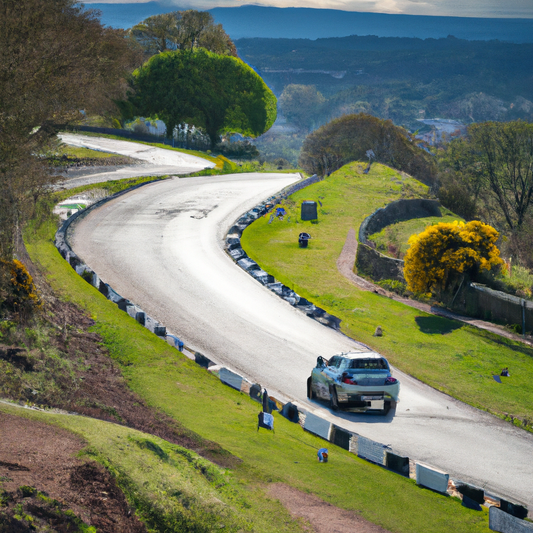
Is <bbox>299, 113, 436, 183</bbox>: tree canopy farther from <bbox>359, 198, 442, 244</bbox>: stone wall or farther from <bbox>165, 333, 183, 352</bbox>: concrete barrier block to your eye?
<bbox>165, 333, 183, 352</bbox>: concrete barrier block

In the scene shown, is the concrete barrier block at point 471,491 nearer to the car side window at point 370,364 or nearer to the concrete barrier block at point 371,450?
the concrete barrier block at point 371,450

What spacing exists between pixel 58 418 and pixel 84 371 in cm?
499

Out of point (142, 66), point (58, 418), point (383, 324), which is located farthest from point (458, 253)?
point (142, 66)

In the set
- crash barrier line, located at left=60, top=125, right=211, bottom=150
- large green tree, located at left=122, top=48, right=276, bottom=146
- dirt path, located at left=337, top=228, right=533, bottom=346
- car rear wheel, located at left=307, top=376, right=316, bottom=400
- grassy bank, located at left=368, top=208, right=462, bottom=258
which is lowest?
car rear wheel, located at left=307, top=376, right=316, bottom=400

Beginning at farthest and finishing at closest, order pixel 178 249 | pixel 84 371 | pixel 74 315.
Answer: pixel 178 249 → pixel 74 315 → pixel 84 371

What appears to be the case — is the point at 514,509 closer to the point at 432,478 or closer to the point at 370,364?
the point at 432,478

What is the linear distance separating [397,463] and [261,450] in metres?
3.31

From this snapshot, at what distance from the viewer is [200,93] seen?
288 feet

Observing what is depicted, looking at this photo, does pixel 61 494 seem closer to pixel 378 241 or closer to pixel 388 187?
pixel 378 241

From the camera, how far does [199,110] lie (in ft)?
289

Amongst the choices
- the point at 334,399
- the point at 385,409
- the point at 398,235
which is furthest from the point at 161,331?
the point at 398,235

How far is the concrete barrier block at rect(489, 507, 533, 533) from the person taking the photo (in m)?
10.7

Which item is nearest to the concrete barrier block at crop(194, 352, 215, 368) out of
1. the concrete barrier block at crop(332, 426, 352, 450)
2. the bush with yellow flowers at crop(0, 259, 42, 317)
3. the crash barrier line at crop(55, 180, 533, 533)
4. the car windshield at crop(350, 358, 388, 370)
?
the crash barrier line at crop(55, 180, 533, 533)

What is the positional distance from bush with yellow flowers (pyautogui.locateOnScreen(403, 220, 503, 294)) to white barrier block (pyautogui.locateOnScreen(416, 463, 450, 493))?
1549 cm
